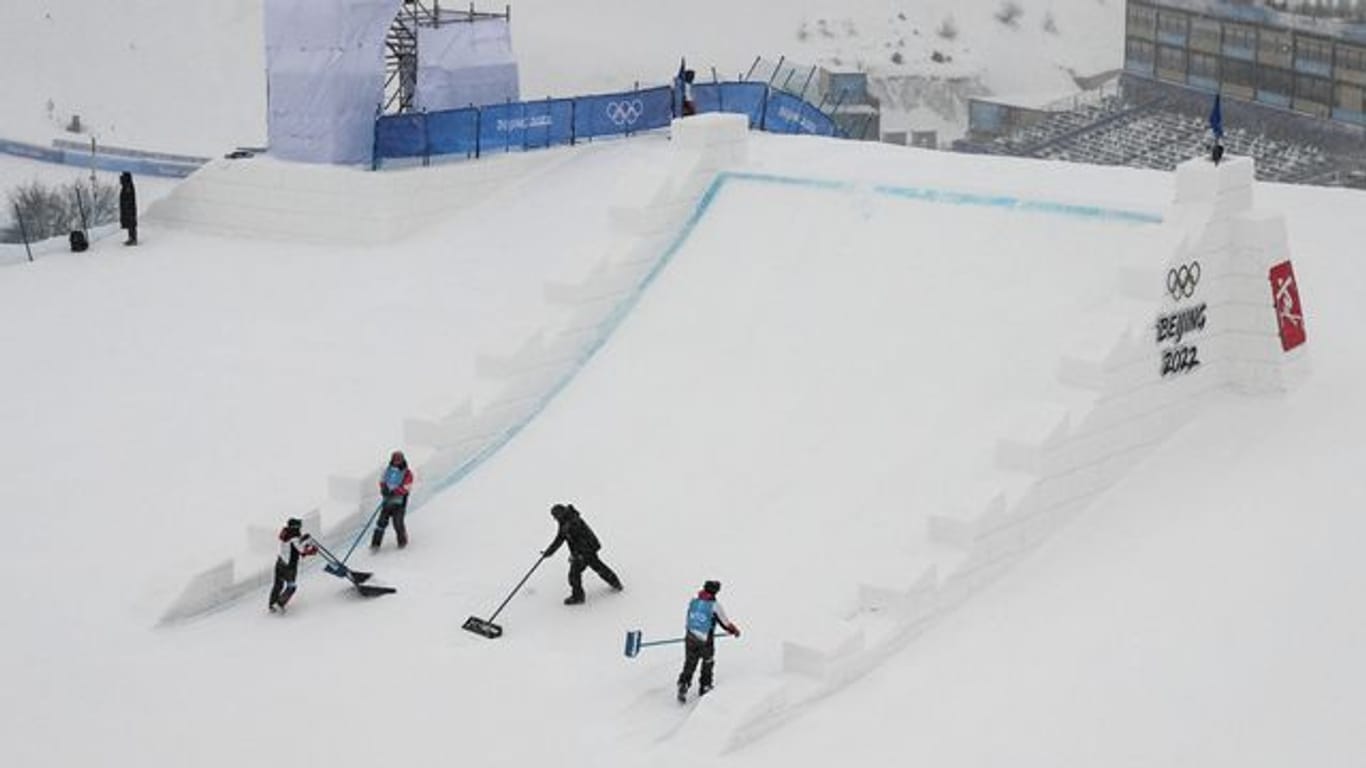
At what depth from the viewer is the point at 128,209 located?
33.3 m

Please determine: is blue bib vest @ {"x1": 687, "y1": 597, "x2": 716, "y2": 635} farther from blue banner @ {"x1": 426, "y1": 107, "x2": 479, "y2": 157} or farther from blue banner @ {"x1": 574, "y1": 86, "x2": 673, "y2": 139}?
blue banner @ {"x1": 574, "y1": 86, "x2": 673, "y2": 139}

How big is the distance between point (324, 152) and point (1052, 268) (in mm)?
14684

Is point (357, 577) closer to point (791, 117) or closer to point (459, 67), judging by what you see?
point (459, 67)

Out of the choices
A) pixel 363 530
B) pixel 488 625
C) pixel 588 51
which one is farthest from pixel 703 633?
pixel 588 51

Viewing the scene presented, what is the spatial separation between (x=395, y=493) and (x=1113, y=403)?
7.23 metres

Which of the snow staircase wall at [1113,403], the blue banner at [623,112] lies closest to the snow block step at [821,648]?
the snow staircase wall at [1113,403]

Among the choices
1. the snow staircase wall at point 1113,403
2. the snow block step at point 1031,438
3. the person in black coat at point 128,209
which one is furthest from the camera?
the person in black coat at point 128,209

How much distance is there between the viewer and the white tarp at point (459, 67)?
118 feet

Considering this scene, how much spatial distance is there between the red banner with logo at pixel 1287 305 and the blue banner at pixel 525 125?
50.4 feet

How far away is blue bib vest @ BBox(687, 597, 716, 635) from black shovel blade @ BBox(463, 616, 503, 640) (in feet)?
8.29

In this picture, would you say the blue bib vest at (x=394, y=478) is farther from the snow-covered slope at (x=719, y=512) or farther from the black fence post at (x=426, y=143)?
the black fence post at (x=426, y=143)

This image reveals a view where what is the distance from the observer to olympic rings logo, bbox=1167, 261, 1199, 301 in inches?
806

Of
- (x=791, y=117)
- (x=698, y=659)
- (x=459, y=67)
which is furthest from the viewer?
(x=791, y=117)

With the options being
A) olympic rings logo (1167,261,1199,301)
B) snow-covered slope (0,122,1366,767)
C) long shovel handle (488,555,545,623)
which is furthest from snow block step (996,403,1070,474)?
long shovel handle (488,555,545,623)
